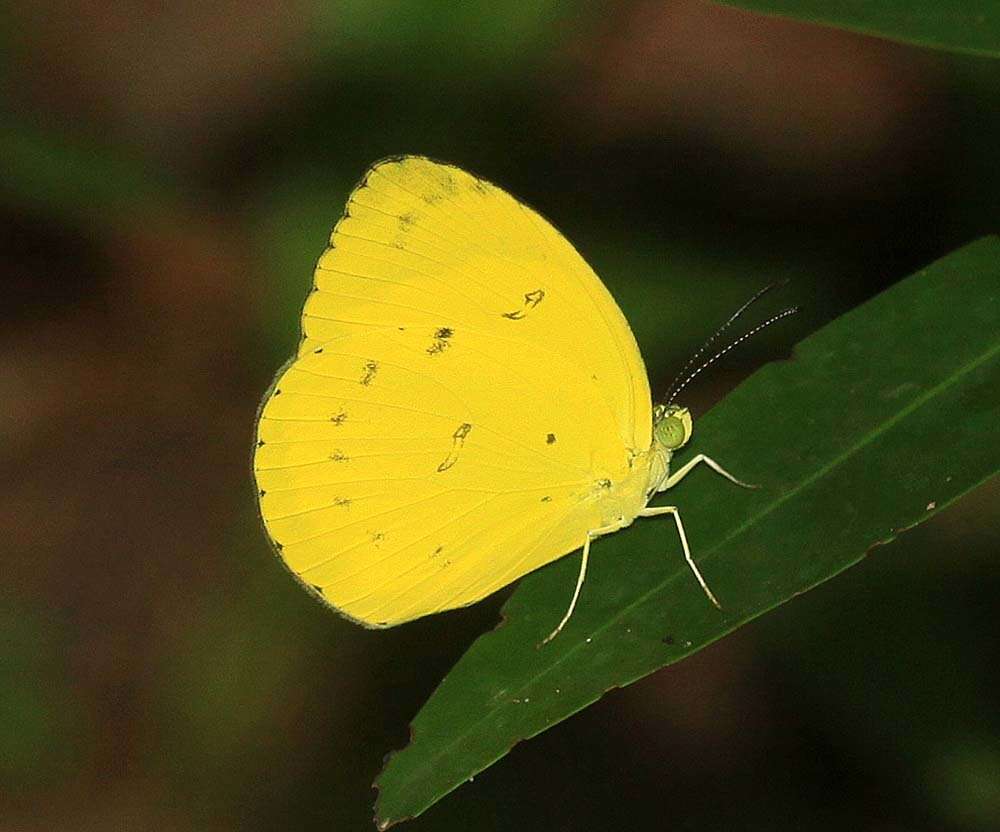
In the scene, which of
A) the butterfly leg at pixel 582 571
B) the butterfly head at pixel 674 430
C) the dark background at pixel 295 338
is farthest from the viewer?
the dark background at pixel 295 338

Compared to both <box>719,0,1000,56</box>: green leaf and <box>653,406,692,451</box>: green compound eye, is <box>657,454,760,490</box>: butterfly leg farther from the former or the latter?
<box>719,0,1000,56</box>: green leaf

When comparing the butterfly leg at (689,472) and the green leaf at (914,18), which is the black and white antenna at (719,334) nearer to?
the butterfly leg at (689,472)

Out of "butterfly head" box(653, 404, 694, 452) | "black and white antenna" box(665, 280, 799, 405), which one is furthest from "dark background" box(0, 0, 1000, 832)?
"butterfly head" box(653, 404, 694, 452)

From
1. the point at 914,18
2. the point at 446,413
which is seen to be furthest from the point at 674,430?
the point at 914,18

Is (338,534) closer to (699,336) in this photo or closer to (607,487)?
(607,487)

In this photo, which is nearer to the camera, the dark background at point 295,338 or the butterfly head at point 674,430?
the butterfly head at point 674,430

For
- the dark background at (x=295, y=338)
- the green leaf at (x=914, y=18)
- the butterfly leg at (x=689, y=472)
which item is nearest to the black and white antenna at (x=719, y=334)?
the dark background at (x=295, y=338)
